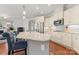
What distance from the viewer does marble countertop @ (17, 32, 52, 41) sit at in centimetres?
305

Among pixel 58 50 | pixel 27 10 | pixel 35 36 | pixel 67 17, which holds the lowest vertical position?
pixel 58 50

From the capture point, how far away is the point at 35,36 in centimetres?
315

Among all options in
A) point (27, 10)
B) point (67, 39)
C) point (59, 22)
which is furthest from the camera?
point (59, 22)

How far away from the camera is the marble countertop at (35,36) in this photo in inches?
120

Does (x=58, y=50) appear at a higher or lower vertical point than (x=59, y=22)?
lower

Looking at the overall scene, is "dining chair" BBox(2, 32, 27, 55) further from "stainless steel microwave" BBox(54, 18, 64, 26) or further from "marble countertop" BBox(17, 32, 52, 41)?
"stainless steel microwave" BBox(54, 18, 64, 26)

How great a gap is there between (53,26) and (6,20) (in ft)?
3.86

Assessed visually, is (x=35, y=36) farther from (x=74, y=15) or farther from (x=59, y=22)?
(x=74, y=15)

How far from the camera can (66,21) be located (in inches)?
125

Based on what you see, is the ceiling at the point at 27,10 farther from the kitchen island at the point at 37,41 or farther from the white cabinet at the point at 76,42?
the white cabinet at the point at 76,42

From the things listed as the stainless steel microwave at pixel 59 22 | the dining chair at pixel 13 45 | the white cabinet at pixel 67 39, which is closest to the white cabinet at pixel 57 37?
the white cabinet at pixel 67 39

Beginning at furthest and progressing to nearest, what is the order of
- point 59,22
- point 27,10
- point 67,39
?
1. point 59,22
2. point 67,39
3. point 27,10

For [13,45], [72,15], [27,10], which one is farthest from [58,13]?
[13,45]
